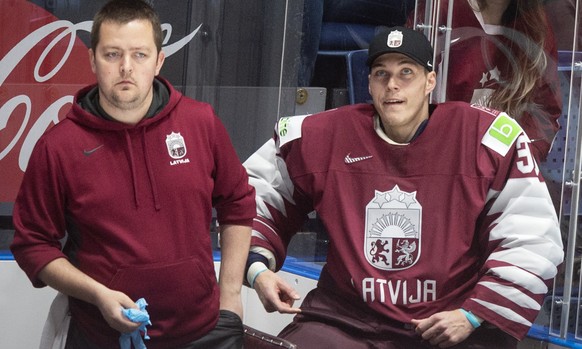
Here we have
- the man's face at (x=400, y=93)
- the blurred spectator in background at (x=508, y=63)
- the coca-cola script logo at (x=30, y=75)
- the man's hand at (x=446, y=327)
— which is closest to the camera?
the man's hand at (x=446, y=327)

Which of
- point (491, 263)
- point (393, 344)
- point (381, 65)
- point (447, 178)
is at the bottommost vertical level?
point (393, 344)

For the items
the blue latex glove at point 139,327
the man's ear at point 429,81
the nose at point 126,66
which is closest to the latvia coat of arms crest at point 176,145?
the nose at point 126,66

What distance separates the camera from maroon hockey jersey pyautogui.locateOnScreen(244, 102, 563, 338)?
2.88 m

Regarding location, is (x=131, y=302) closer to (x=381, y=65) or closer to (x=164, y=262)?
(x=164, y=262)

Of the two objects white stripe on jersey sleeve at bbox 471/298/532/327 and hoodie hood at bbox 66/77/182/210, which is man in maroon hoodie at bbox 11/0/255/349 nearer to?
hoodie hood at bbox 66/77/182/210

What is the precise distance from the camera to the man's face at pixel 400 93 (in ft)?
10.1

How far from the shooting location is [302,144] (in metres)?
3.17

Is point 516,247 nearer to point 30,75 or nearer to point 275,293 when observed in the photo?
point 275,293

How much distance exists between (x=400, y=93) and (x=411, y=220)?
34cm

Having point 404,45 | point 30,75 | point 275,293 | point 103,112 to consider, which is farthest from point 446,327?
point 30,75

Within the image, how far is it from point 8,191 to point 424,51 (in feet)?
4.80

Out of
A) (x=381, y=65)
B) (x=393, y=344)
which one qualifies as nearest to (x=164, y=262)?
(x=393, y=344)

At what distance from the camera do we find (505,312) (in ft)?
9.38

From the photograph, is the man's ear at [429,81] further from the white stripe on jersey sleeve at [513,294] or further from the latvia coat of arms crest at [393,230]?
the white stripe on jersey sleeve at [513,294]
